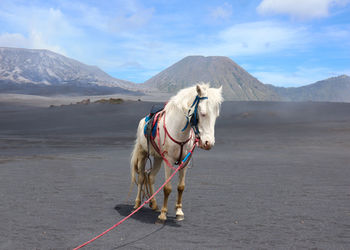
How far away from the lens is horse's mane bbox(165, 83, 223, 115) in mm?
5512

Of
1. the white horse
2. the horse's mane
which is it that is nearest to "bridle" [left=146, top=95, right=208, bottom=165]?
the white horse

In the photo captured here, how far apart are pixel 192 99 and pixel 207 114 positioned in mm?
508

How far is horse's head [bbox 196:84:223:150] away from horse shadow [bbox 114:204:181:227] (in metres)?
1.87

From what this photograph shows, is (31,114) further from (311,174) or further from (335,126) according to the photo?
(311,174)

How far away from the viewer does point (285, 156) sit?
1773cm

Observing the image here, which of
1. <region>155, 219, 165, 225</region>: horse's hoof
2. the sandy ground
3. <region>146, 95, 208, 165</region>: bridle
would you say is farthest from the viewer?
<region>155, 219, 165, 225</region>: horse's hoof

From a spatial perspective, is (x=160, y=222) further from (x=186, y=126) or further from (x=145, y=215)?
(x=186, y=126)

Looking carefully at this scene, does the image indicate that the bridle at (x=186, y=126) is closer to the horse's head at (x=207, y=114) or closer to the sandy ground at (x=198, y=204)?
the horse's head at (x=207, y=114)

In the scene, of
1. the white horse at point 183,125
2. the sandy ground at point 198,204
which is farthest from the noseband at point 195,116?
the sandy ground at point 198,204

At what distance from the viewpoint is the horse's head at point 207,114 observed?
538 centimetres

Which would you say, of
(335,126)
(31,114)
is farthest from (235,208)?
(31,114)

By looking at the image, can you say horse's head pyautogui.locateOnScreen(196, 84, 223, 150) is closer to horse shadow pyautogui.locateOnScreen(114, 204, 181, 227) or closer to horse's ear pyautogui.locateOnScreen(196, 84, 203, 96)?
horse's ear pyautogui.locateOnScreen(196, 84, 203, 96)

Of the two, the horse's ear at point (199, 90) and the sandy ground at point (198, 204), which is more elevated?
the horse's ear at point (199, 90)

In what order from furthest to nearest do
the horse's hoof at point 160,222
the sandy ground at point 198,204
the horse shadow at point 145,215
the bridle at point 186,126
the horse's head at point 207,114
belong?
the horse shadow at point 145,215 → the horse's hoof at point 160,222 → the bridle at point 186,126 → the sandy ground at point 198,204 → the horse's head at point 207,114
